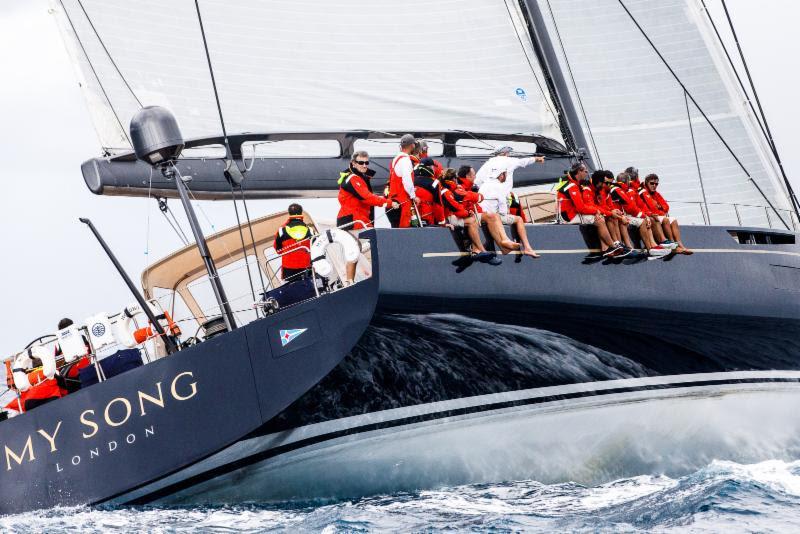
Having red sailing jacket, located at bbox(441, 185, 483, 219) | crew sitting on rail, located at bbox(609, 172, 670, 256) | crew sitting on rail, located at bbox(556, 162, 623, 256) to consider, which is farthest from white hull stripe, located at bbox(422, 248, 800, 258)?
crew sitting on rail, located at bbox(609, 172, 670, 256)

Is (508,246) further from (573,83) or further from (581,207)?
(573,83)

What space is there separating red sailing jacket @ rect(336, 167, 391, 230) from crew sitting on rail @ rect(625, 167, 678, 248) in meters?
2.13

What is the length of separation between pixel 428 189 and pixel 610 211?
1.44m

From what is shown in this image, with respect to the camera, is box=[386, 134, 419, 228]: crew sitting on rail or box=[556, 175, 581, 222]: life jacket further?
box=[556, 175, 581, 222]: life jacket

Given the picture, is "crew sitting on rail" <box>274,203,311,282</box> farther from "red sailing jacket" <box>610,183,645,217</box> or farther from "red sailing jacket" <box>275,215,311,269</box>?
"red sailing jacket" <box>610,183,645,217</box>

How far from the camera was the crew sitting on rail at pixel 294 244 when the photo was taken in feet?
25.7

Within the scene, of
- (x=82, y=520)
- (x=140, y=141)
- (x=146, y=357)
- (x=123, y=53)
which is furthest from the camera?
(x=123, y=53)

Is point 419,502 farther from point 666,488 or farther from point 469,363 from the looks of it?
point 666,488

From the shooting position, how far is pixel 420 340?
23.3 feet

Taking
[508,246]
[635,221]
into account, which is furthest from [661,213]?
[508,246]

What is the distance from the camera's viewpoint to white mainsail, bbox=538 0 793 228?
10805mm

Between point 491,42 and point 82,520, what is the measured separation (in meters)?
Answer: 4.95

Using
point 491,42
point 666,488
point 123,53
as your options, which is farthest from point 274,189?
point 666,488

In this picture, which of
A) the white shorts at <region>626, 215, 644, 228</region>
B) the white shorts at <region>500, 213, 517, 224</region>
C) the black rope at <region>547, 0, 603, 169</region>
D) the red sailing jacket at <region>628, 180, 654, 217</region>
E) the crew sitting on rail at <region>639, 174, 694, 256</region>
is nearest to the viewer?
the white shorts at <region>500, 213, 517, 224</region>
